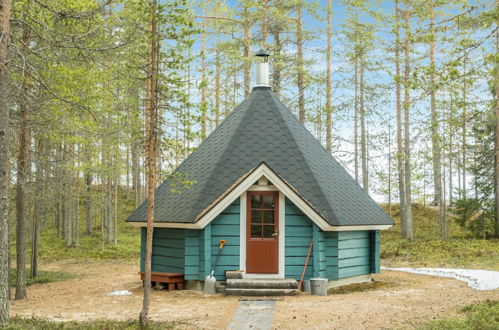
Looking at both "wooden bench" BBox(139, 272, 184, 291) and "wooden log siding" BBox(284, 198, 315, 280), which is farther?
"wooden bench" BBox(139, 272, 184, 291)

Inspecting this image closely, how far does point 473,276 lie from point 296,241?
17.5ft

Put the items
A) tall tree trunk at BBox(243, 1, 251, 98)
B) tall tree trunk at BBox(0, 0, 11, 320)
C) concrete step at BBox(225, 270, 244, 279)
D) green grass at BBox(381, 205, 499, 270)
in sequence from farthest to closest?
tall tree trunk at BBox(243, 1, 251, 98) → green grass at BBox(381, 205, 499, 270) → concrete step at BBox(225, 270, 244, 279) → tall tree trunk at BBox(0, 0, 11, 320)

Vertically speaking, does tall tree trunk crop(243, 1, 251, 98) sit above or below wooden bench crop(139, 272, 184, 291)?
above

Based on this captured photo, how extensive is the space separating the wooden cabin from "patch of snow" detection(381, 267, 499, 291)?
8.13 feet

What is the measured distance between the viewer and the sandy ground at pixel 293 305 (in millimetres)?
9203

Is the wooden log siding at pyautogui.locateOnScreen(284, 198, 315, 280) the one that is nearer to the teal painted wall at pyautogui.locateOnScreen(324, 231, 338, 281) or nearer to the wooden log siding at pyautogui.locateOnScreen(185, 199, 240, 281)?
the teal painted wall at pyautogui.locateOnScreen(324, 231, 338, 281)

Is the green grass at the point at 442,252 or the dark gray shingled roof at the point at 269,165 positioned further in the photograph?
the green grass at the point at 442,252

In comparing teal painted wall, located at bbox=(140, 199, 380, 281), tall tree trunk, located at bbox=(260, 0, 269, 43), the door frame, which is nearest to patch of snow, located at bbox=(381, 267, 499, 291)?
teal painted wall, located at bbox=(140, 199, 380, 281)

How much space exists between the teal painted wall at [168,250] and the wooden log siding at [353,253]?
415 cm

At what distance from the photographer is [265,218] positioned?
13.3m

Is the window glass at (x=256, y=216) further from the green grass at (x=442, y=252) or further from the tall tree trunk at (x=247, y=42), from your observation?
the tall tree trunk at (x=247, y=42)

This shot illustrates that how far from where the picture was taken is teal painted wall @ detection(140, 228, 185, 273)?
44.6ft

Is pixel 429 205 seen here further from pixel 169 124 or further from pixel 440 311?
pixel 169 124

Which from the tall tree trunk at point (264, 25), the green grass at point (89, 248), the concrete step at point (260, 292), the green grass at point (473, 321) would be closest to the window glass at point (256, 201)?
the concrete step at point (260, 292)
